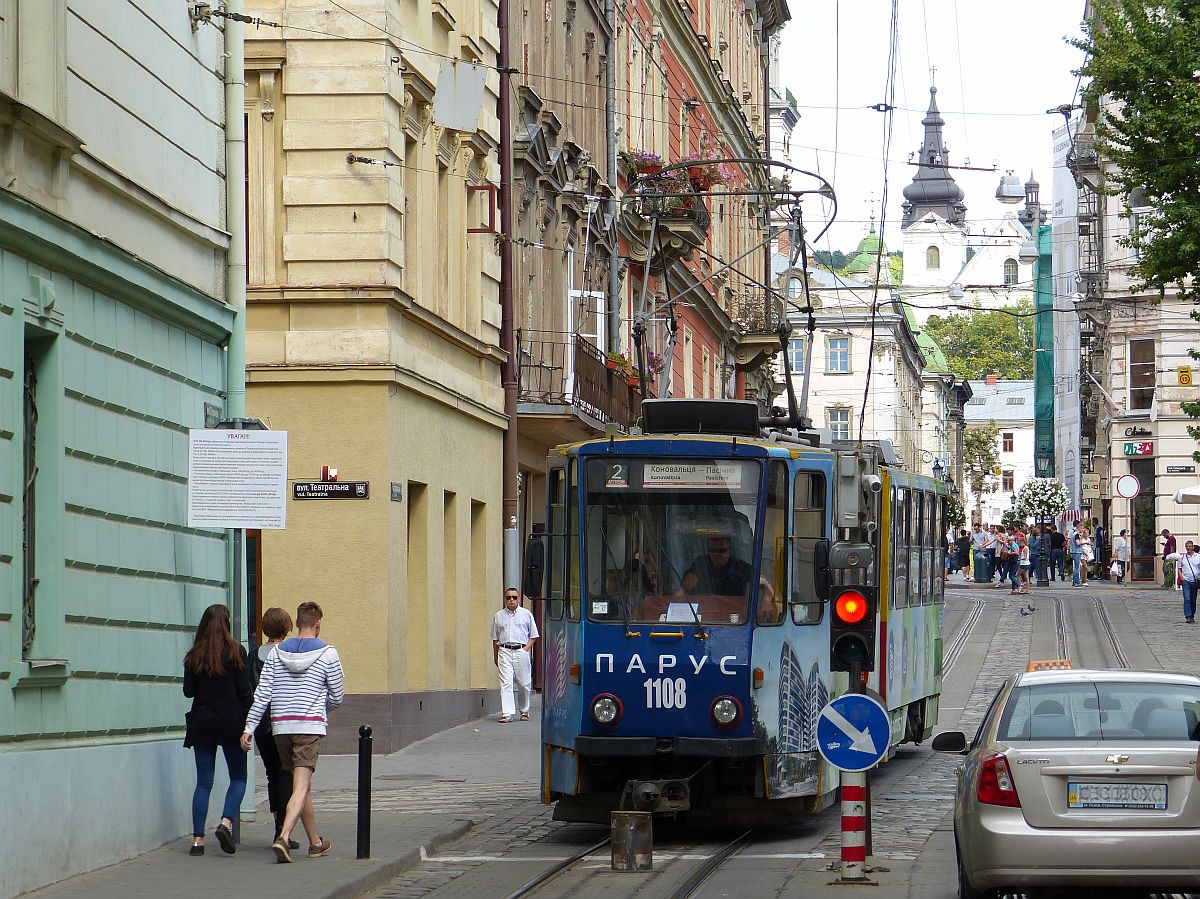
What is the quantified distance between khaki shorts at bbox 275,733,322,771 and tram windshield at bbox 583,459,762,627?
2.80 meters

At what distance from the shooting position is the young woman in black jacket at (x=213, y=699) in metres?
13.4

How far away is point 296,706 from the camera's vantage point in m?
13.1

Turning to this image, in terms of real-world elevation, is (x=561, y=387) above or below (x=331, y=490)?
above

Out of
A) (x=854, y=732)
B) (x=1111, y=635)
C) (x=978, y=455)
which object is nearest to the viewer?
(x=854, y=732)

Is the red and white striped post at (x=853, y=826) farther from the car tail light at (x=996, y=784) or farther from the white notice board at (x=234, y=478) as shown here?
the white notice board at (x=234, y=478)

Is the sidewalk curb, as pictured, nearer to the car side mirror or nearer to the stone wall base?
the car side mirror

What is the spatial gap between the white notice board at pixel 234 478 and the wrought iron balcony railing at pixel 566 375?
14.9 m

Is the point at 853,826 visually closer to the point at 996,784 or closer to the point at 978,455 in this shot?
the point at 996,784

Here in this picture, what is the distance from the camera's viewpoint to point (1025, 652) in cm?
3603

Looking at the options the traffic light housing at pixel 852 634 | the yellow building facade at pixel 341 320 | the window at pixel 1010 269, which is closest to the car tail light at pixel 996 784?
the traffic light housing at pixel 852 634

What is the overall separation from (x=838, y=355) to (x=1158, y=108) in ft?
247

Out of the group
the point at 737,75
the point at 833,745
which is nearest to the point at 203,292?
the point at 833,745

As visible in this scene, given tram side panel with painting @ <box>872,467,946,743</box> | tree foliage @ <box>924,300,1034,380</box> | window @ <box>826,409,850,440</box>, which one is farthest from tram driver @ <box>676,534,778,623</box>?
tree foliage @ <box>924,300,1034,380</box>

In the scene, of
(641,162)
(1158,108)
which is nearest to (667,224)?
(641,162)
